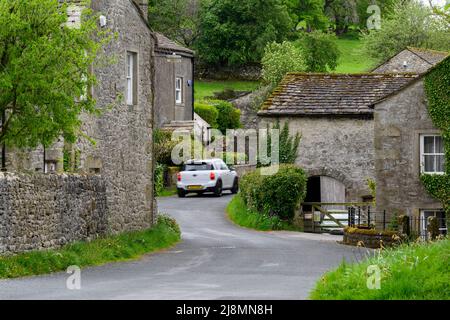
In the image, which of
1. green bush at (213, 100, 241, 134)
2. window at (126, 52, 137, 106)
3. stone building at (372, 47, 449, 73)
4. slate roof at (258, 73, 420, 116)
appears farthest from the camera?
green bush at (213, 100, 241, 134)

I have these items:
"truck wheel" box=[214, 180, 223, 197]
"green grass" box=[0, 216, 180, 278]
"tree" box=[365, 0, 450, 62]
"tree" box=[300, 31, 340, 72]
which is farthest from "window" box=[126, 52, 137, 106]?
"tree" box=[300, 31, 340, 72]

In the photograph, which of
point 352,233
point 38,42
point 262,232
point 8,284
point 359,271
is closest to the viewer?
point 359,271

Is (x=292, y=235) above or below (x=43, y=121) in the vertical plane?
below

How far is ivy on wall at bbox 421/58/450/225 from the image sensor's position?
34.6 m

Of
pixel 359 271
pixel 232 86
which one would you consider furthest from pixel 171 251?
pixel 232 86

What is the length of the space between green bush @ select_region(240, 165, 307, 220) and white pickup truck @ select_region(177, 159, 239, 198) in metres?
9.15

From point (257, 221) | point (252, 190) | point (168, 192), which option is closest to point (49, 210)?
point (257, 221)

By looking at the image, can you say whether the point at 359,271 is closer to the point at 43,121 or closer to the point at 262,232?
the point at 43,121

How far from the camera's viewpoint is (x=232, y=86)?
291 ft

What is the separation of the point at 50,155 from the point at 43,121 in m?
3.97

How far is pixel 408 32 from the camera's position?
7788cm

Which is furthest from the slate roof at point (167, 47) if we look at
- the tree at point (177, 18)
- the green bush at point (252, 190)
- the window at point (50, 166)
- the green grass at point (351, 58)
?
the window at point (50, 166)

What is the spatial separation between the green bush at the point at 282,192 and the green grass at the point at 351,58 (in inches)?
A: 1775

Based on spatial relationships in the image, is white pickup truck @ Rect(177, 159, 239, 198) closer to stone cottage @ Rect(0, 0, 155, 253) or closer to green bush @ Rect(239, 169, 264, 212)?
green bush @ Rect(239, 169, 264, 212)
